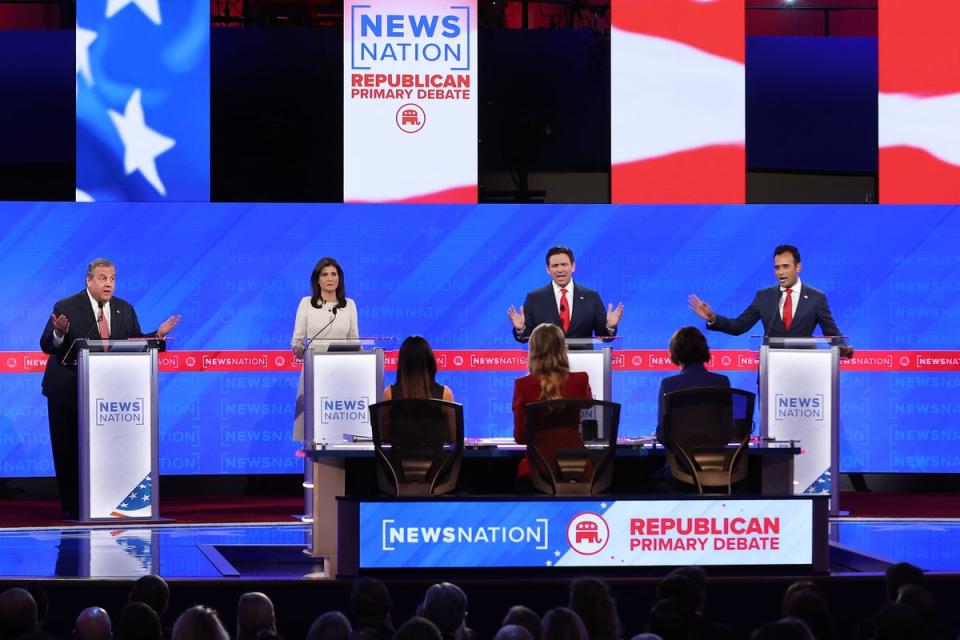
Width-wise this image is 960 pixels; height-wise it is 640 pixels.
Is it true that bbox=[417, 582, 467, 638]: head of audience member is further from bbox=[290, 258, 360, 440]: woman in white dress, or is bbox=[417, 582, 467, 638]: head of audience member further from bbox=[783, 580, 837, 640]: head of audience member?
bbox=[290, 258, 360, 440]: woman in white dress

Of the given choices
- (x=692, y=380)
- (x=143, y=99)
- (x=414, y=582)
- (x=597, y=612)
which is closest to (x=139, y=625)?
(x=597, y=612)

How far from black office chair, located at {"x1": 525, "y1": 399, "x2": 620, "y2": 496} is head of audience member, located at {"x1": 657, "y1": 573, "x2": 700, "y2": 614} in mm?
1638

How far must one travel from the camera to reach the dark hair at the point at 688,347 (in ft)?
22.5

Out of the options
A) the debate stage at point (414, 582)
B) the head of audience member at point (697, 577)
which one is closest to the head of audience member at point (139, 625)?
the head of audience member at point (697, 577)

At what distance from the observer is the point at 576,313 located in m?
9.06

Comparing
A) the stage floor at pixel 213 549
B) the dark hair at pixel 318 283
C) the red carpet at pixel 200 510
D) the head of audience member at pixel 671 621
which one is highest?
the dark hair at pixel 318 283

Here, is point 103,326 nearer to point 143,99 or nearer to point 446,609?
point 143,99

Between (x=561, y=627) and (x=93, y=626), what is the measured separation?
4.29 feet

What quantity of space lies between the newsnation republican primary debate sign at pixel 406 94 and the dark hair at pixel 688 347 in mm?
3705

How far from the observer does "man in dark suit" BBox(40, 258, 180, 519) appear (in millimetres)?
8562

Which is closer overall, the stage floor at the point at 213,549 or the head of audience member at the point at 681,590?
the head of audience member at the point at 681,590

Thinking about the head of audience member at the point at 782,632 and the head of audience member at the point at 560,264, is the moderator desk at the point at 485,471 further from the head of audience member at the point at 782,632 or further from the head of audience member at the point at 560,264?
the head of audience member at the point at 782,632

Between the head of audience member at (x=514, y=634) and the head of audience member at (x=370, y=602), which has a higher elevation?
the head of audience member at (x=514, y=634)

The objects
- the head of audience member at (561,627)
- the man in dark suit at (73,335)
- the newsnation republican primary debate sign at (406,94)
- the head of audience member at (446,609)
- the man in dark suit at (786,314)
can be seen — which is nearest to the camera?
the head of audience member at (561,627)
